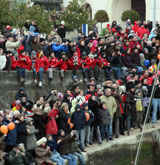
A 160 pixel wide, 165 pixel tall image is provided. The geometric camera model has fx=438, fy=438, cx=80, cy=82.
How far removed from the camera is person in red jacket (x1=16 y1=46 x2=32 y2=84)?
16828 mm

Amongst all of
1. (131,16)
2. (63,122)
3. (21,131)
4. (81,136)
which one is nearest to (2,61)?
(63,122)

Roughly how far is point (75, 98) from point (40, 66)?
238cm

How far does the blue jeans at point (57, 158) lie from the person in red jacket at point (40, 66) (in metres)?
4.69

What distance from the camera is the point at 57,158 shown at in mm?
13305

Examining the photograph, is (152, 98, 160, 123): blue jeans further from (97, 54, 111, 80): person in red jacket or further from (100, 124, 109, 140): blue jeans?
(100, 124, 109, 140): blue jeans

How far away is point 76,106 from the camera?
588 inches

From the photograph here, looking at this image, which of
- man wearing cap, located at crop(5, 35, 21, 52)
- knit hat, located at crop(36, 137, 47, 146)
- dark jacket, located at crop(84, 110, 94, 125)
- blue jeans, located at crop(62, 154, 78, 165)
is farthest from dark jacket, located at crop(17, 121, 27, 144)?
man wearing cap, located at crop(5, 35, 21, 52)

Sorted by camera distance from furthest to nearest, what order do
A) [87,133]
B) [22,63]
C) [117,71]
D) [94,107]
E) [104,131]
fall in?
[117,71]
[22,63]
[104,131]
[94,107]
[87,133]

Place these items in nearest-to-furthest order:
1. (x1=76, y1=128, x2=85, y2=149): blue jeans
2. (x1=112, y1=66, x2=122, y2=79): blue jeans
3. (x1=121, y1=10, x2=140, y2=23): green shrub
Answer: (x1=76, y1=128, x2=85, y2=149): blue jeans
(x1=112, y1=66, x2=122, y2=79): blue jeans
(x1=121, y1=10, x2=140, y2=23): green shrub

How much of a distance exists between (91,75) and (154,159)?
14.8 feet

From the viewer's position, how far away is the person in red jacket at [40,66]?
17312 mm

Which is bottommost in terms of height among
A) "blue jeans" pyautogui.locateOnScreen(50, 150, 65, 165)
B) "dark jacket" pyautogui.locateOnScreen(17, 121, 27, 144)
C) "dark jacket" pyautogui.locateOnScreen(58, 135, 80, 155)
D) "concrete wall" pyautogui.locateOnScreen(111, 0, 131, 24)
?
"blue jeans" pyautogui.locateOnScreen(50, 150, 65, 165)

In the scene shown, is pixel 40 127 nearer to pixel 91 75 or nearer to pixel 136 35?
pixel 91 75

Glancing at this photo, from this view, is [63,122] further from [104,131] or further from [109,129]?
[109,129]
